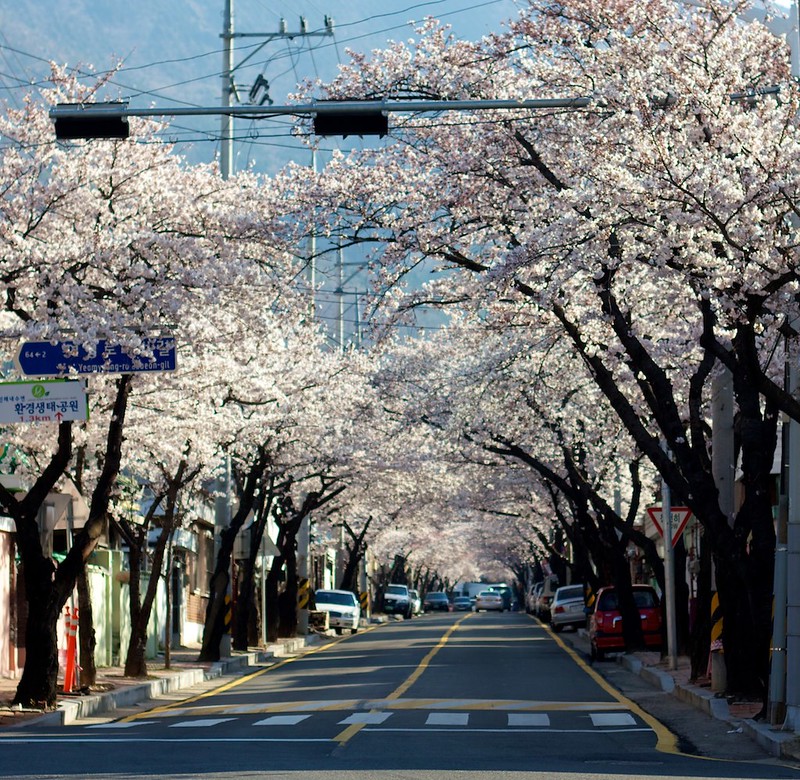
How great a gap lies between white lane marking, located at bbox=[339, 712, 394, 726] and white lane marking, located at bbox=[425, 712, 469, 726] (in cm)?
56

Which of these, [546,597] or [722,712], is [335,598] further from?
[722,712]

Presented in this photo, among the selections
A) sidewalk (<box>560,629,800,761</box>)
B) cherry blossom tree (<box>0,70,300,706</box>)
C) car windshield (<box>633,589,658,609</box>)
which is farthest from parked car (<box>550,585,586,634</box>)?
cherry blossom tree (<box>0,70,300,706</box>)

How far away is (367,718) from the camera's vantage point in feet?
56.6

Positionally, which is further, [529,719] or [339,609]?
[339,609]

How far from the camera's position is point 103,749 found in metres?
13.2

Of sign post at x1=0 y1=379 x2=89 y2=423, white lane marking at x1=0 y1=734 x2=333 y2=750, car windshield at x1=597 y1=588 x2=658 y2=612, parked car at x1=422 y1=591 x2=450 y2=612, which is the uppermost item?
sign post at x1=0 y1=379 x2=89 y2=423

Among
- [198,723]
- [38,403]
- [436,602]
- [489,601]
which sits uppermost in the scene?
[38,403]

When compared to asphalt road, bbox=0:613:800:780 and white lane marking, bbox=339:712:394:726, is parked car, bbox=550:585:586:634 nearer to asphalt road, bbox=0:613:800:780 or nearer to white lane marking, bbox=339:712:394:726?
asphalt road, bbox=0:613:800:780

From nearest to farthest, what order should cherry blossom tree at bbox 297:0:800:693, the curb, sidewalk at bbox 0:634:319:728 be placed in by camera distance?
the curb → cherry blossom tree at bbox 297:0:800:693 → sidewalk at bbox 0:634:319:728

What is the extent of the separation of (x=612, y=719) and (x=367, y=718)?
9.86 ft

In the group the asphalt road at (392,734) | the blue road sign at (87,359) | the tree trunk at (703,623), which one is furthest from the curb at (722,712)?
the blue road sign at (87,359)

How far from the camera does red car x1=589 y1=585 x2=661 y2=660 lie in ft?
107

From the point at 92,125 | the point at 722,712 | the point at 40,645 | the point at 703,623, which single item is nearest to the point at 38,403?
the point at 40,645

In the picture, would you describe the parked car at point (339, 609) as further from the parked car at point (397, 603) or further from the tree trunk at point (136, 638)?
the tree trunk at point (136, 638)
